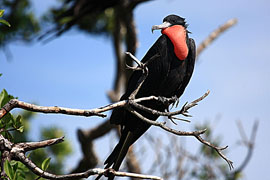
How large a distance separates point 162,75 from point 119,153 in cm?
55

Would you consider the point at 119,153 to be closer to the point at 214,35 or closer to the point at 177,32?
the point at 177,32

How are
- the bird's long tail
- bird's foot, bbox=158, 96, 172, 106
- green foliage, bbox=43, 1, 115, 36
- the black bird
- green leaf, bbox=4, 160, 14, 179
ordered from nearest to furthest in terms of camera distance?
green leaf, bbox=4, 160, 14, 179 → the bird's long tail → bird's foot, bbox=158, 96, 172, 106 → the black bird → green foliage, bbox=43, 1, 115, 36

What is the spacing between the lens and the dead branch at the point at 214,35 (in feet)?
18.5

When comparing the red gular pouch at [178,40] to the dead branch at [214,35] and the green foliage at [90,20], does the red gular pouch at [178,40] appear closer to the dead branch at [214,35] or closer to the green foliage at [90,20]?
the green foliage at [90,20]

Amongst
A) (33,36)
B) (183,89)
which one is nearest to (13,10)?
(33,36)

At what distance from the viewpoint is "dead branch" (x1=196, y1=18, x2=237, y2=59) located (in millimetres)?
5633

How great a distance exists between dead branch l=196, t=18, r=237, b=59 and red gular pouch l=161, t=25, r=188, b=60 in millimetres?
2797

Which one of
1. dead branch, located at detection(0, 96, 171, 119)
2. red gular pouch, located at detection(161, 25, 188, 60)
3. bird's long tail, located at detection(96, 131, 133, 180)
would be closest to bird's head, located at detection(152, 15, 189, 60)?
red gular pouch, located at detection(161, 25, 188, 60)

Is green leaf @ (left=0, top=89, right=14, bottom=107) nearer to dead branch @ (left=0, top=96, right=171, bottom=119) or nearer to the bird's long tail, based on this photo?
dead branch @ (left=0, top=96, right=171, bottom=119)

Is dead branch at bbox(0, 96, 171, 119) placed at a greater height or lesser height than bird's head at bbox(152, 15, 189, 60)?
lesser

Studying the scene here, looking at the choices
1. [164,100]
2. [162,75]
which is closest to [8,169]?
[164,100]

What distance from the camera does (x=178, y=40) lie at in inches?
110

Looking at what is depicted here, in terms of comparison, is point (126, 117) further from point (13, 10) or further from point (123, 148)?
point (13, 10)

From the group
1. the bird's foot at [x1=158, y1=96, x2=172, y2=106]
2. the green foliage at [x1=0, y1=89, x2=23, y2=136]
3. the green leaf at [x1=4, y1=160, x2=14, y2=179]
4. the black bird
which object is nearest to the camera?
the green leaf at [x1=4, y1=160, x2=14, y2=179]
